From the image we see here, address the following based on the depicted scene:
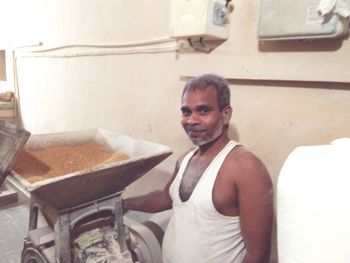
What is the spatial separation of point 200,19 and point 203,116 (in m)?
0.45

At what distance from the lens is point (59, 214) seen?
1109mm

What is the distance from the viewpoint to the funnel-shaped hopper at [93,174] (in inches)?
35.6

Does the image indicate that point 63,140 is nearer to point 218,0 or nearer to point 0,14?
point 218,0

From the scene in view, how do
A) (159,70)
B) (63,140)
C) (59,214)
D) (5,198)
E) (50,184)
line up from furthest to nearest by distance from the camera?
(5,198) < (159,70) < (63,140) < (59,214) < (50,184)

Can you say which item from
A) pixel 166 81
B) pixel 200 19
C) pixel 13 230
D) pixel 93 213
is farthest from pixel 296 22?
pixel 13 230

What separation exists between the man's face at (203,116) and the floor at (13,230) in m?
1.61

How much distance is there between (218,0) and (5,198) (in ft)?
8.33

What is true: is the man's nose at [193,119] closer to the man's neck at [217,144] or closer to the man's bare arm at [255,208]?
the man's neck at [217,144]

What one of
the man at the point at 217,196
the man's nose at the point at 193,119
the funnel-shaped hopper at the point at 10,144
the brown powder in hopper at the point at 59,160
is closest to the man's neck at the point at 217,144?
the man at the point at 217,196

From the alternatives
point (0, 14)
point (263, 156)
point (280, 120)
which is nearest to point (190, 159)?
point (263, 156)

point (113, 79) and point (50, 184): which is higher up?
point (113, 79)

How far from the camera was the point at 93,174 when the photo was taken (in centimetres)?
95

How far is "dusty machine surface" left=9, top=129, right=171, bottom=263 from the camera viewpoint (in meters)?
1.00

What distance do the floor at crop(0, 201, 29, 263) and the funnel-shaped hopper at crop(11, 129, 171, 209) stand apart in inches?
42.5
